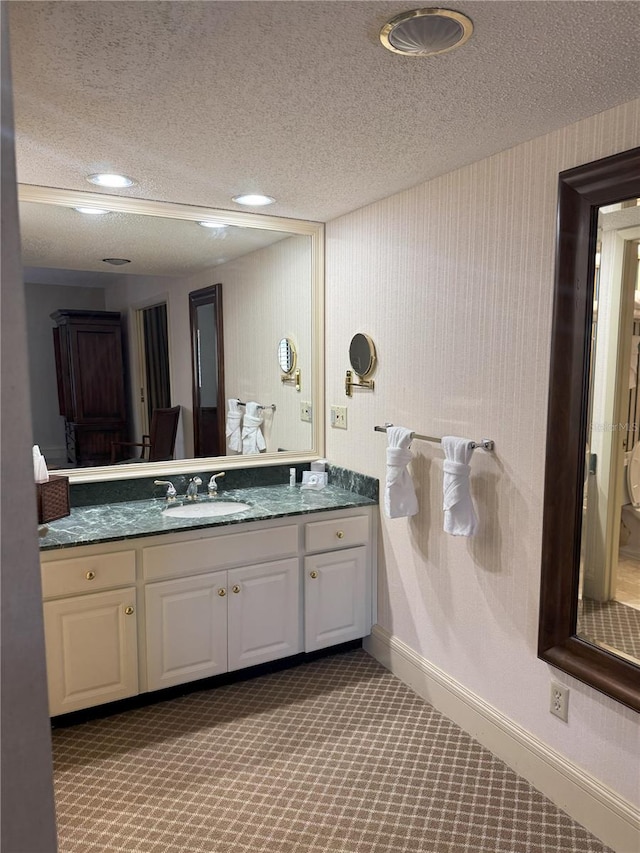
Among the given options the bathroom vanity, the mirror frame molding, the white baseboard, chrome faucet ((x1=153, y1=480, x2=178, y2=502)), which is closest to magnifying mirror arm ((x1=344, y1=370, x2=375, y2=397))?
the bathroom vanity

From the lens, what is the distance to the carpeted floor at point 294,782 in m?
1.85

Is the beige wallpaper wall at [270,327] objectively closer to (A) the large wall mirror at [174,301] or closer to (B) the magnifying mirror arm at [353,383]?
(A) the large wall mirror at [174,301]

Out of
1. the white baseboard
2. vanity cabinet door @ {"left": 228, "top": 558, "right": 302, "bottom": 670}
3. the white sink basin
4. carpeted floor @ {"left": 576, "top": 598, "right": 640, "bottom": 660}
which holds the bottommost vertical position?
the white baseboard

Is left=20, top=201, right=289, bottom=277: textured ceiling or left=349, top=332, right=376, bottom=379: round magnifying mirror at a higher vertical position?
left=20, top=201, right=289, bottom=277: textured ceiling

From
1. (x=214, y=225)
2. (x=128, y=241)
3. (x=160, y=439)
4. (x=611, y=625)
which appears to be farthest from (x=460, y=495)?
(x=128, y=241)

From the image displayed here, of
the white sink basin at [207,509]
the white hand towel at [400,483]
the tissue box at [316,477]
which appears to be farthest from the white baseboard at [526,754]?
the white sink basin at [207,509]

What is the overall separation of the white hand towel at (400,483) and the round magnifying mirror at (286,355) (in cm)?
88

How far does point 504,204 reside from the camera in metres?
2.08

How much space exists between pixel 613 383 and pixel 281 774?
68.2 inches

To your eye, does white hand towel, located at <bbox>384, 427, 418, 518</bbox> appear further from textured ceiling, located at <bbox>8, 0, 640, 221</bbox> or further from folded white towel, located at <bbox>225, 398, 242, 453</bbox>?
textured ceiling, located at <bbox>8, 0, 640, 221</bbox>

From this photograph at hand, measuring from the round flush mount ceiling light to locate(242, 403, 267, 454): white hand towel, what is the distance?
1.98 m

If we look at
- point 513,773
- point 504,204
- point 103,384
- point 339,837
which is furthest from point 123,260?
point 513,773

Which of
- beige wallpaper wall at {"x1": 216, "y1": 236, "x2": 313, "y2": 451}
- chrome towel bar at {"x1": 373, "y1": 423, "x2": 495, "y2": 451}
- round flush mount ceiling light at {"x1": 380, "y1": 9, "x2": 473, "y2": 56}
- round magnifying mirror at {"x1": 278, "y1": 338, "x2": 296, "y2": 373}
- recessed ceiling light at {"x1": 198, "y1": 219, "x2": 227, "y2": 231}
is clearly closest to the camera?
round flush mount ceiling light at {"x1": 380, "y1": 9, "x2": 473, "y2": 56}

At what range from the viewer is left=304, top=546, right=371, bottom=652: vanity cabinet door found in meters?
2.77
